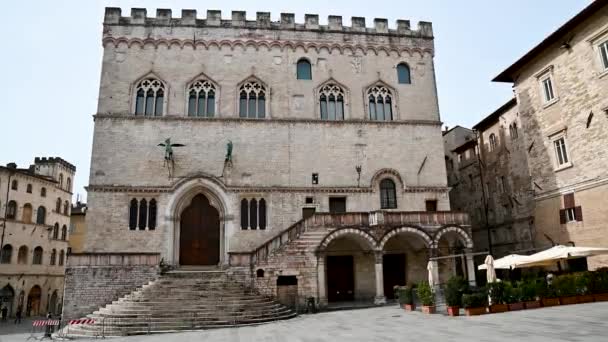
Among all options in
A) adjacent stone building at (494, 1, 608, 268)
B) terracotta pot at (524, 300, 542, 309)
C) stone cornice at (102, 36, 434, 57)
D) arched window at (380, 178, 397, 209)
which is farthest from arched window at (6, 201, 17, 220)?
adjacent stone building at (494, 1, 608, 268)

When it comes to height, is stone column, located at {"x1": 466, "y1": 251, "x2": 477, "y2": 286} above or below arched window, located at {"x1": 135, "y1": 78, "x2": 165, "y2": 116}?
below

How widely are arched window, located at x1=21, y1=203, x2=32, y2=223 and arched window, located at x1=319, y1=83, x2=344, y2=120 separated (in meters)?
29.8

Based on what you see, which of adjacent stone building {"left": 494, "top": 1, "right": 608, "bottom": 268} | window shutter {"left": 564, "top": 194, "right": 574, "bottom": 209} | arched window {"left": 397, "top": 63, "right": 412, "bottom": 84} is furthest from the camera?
arched window {"left": 397, "top": 63, "right": 412, "bottom": 84}

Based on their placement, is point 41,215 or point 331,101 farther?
point 41,215

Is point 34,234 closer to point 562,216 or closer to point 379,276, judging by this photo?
point 379,276

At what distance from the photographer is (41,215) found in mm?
40594

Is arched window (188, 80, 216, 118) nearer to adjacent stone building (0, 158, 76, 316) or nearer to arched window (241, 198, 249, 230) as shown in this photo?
arched window (241, 198, 249, 230)

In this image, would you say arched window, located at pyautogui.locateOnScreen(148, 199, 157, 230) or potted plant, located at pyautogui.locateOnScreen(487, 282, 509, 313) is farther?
arched window, located at pyautogui.locateOnScreen(148, 199, 157, 230)

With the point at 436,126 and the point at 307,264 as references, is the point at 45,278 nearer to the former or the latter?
the point at 307,264

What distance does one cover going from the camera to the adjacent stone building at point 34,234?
36.5 meters

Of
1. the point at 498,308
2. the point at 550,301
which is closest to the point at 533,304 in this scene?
the point at 550,301

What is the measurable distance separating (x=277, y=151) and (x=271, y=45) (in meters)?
7.23

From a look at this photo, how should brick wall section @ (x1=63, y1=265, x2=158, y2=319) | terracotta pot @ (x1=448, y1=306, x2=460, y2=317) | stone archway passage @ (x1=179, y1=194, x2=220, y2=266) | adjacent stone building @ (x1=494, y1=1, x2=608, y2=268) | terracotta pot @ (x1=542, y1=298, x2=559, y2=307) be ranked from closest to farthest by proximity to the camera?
terracotta pot @ (x1=448, y1=306, x2=460, y2=317) → terracotta pot @ (x1=542, y1=298, x2=559, y2=307) → brick wall section @ (x1=63, y1=265, x2=158, y2=319) → adjacent stone building @ (x1=494, y1=1, x2=608, y2=268) → stone archway passage @ (x1=179, y1=194, x2=220, y2=266)

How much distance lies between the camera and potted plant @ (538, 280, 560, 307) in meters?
16.6
